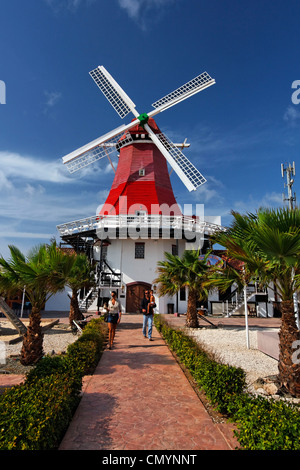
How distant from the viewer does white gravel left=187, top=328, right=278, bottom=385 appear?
25.6 feet

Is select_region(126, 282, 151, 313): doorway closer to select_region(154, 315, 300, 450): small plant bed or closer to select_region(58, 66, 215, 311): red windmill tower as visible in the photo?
select_region(58, 66, 215, 311): red windmill tower

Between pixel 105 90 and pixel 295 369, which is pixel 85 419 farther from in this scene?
pixel 105 90

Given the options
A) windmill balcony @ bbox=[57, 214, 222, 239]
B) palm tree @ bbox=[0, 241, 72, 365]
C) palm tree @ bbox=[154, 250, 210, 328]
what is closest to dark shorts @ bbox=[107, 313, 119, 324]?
palm tree @ bbox=[0, 241, 72, 365]

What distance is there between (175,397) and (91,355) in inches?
102

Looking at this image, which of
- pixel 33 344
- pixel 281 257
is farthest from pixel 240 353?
pixel 33 344

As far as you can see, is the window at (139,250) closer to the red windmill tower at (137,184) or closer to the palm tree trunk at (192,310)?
the red windmill tower at (137,184)

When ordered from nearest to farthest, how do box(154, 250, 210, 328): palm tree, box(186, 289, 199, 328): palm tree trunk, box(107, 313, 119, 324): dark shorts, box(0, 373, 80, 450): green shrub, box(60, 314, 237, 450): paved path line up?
box(0, 373, 80, 450): green shrub
box(60, 314, 237, 450): paved path
box(107, 313, 119, 324): dark shorts
box(154, 250, 210, 328): palm tree
box(186, 289, 199, 328): palm tree trunk

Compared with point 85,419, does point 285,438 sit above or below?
above

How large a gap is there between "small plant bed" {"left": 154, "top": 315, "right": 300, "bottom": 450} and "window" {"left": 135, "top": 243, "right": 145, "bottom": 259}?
1849 cm

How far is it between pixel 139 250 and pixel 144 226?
311cm

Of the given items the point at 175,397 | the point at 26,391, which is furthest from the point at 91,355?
the point at 26,391

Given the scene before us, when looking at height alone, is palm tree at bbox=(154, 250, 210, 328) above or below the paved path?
above

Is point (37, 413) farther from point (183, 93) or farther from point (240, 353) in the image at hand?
point (183, 93)
